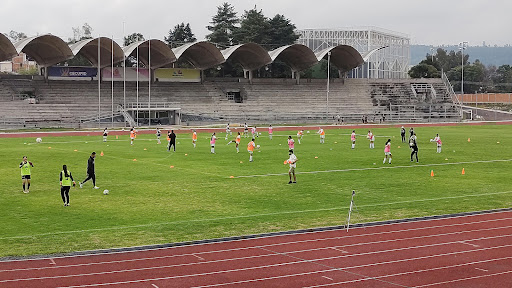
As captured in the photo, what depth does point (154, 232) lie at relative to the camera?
22.2m

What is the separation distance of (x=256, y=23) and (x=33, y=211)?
96.5 m

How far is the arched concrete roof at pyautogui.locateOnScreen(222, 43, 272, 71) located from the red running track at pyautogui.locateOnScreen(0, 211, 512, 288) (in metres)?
72.8

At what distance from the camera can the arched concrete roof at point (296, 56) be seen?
9638cm

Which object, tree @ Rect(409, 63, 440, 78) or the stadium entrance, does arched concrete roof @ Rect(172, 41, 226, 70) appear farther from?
tree @ Rect(409, 63, 440, 78)

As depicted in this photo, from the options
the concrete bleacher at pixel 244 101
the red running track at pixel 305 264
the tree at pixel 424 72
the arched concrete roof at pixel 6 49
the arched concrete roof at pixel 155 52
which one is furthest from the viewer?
the tree at pixel 424 72

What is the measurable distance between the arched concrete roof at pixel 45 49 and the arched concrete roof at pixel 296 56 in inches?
1136

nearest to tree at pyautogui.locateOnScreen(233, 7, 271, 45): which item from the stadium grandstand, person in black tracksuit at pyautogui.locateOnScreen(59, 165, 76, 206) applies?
the stadium grandstand

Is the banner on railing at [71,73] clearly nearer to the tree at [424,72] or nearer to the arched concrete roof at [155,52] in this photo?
the arched concrete roof at [155,52]

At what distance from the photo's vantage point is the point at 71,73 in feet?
286

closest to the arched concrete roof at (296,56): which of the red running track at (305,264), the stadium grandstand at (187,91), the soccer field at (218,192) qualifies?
the stadium grandstand at (187,91)

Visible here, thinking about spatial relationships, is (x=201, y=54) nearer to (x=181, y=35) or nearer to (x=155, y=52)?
(x=155, y=52)

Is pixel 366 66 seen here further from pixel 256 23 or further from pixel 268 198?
pixel 268 198

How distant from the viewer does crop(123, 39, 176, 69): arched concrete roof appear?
8662 centimetres

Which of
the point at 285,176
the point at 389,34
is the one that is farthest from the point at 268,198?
the point at 389,34
